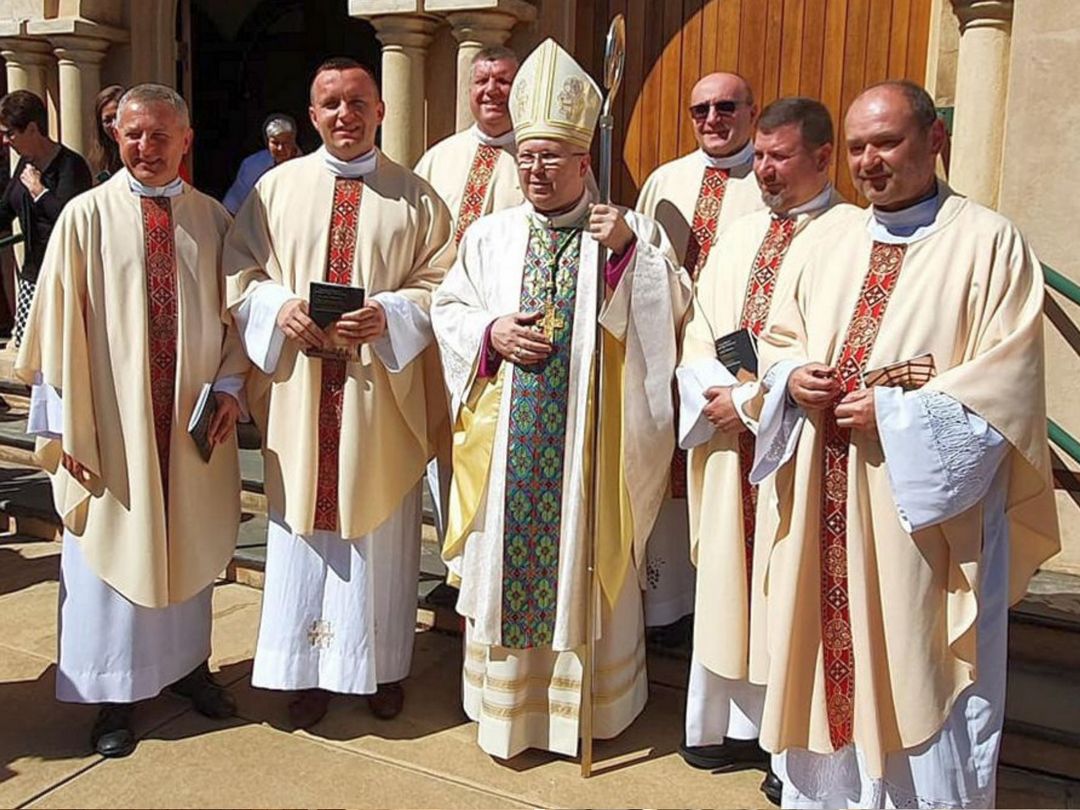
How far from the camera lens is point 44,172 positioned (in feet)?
17.4

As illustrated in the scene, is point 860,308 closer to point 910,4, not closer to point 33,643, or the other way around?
point 910,4

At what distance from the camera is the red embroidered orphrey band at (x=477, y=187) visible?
4266mm

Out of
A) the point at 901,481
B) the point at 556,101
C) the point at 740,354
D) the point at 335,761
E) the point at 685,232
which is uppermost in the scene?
the point at 556,101

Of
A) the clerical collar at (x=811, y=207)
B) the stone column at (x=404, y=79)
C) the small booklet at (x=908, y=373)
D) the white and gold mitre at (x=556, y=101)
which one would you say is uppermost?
the stone column at (x=404, y=79)

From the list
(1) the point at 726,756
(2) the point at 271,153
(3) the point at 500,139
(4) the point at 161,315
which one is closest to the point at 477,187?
(3) the point at 500,139

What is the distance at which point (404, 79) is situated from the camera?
565 centimetres

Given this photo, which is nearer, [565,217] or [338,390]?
[565,217]

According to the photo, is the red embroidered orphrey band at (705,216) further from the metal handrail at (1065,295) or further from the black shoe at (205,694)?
the black shoe at (205,694)

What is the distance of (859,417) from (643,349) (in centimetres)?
80

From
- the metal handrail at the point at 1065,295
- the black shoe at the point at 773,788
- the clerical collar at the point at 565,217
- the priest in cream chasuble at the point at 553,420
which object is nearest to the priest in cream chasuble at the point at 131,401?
the priest in cream chasuble at the point at 553,420

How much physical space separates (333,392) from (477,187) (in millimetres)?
1191

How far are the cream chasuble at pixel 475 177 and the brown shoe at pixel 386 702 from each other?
1648mm

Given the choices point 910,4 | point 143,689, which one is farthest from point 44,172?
point 910,4

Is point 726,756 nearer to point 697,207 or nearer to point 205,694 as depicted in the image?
point 205,694
